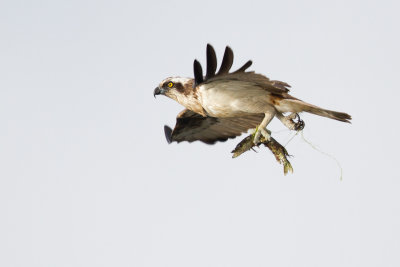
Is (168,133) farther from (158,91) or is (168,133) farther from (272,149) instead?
(272,149)

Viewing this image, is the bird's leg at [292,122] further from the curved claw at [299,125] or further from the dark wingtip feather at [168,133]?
the dark wingtip feather at [168,133]

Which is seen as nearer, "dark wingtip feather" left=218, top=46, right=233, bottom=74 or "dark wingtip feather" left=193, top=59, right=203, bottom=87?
"dark wingtip feather" left=218, top=46, right=233, bottom=74

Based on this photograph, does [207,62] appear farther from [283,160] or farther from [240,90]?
[283,160]

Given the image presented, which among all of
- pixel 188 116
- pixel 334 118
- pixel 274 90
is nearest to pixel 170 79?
pixel 188 116

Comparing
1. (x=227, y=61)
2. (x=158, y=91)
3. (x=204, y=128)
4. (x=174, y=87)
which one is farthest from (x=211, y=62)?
(x=204, y=128)

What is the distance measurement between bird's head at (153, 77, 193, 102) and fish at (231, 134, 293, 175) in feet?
4.96

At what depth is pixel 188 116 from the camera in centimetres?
1655

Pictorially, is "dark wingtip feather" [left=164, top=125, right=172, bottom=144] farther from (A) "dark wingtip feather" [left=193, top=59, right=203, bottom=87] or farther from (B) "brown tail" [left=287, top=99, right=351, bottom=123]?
(B) "brown tail" [left=287, top=99, right=351, bottom=123]

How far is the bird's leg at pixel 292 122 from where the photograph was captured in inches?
568

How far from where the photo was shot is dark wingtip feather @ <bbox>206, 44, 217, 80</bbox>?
13102 mm

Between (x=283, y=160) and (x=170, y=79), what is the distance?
3.09m

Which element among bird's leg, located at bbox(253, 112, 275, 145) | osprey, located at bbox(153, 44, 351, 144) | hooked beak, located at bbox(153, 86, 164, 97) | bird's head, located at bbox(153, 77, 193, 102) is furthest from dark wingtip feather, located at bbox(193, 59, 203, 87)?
hooked beak, located at bbox(153, 86, 164, 97)

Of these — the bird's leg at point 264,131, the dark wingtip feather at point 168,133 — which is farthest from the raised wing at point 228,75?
the dark wingtip feather at point 168,133

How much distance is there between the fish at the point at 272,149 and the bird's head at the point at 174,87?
59.5 inches
